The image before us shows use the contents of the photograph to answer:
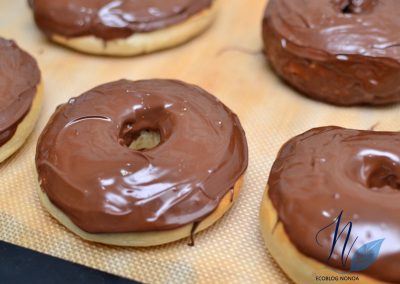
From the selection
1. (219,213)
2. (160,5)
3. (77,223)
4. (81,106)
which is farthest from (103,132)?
(160,5)

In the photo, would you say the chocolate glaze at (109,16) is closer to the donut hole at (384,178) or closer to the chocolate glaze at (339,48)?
the chocolate glaze at (339,48)

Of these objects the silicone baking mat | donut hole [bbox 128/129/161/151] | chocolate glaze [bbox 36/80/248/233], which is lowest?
the silicone baking mat

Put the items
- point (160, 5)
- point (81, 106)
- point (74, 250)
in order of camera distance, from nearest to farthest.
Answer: point (74, 250)
point (81, 106)
point (160, 5)

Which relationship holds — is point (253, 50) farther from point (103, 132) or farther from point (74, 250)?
point (74, 250)

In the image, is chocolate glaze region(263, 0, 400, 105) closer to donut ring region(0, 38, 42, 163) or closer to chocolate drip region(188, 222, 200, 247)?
chocolate drip region(188, 222, 200, 247)

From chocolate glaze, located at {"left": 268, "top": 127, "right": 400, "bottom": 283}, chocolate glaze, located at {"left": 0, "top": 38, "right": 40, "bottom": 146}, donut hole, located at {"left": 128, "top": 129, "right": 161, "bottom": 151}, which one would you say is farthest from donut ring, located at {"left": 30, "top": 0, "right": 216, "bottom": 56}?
chocolate glaze, located at {"left": 268, "top": 127, "right": 400, "bottom": 283}

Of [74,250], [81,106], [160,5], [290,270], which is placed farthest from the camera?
[160,5]

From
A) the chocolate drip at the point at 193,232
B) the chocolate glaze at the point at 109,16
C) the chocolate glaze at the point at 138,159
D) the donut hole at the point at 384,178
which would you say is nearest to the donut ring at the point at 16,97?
the chocolate glaze at the point at 138,159
